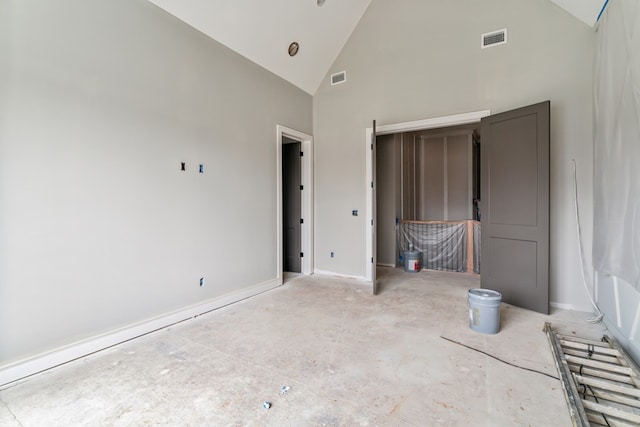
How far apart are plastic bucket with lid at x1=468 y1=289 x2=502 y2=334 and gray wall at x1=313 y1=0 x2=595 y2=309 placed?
4.57 ft

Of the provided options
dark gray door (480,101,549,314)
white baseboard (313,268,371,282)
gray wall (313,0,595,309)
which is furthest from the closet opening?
dark gray door (480,101,549,314)

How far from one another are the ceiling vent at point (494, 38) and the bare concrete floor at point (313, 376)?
3408 millimetres

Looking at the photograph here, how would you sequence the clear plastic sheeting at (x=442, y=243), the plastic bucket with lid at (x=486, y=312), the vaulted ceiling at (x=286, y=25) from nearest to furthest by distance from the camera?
the plastic bucket with lid at (x=486, y=312), the vaulted ceiling at (x=286, y=25), the clear plastic sheeting at (x=442, y=243)

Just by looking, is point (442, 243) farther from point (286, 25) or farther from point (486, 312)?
point (286, 25)

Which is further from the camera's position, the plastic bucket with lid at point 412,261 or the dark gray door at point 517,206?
the plastic bucket with lid at point 412,261

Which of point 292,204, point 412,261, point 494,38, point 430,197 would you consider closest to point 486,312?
point 412,261

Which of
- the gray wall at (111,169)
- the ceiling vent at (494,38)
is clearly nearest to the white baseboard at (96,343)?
the gray wall at (111,169)

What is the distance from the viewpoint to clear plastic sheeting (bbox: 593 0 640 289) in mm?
2113

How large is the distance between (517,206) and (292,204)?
3503 millimetres

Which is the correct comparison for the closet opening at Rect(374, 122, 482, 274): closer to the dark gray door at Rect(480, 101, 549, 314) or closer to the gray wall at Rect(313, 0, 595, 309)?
the gray wall at Rect(313, 0, 595, 309)

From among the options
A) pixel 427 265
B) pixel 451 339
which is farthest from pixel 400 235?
pixel 451 339

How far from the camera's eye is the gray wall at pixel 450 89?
3.47 meters

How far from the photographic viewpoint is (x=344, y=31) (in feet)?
16.0

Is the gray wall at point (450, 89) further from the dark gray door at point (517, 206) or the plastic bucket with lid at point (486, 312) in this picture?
the plastic bucket with lid at point (486, 312)
